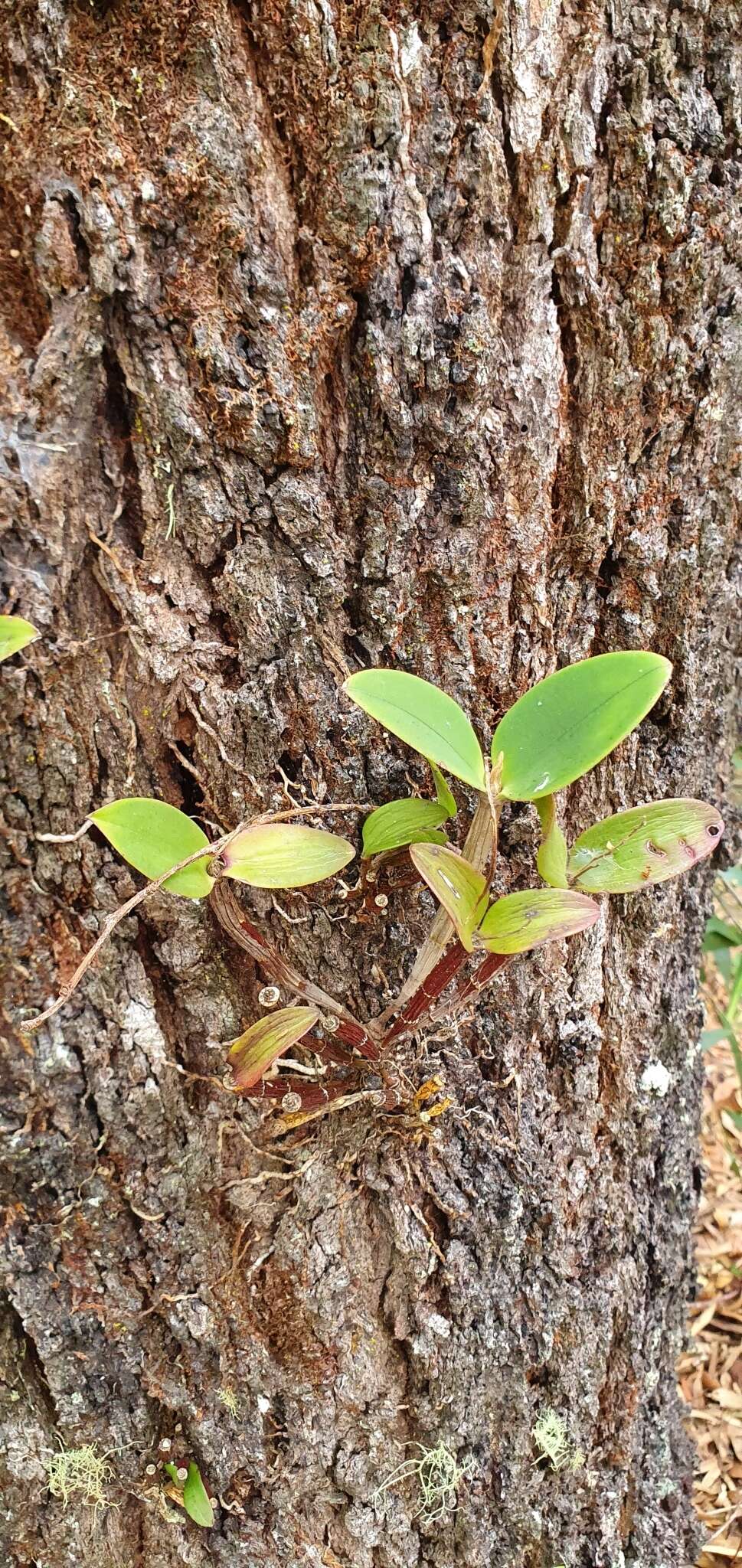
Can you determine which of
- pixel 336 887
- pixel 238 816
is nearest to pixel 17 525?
pixel 238 816

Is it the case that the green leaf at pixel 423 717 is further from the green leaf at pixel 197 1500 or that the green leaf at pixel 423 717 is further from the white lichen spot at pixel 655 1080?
the green leaf at pixel 197 1500

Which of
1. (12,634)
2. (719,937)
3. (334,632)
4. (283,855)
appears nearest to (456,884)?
(283,855)

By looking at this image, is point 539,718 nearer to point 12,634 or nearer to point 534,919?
point 534,919

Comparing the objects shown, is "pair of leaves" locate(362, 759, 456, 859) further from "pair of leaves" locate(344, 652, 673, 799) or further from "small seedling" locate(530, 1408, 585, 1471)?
"small seedling" locate(530, 1408, 585, 1471)

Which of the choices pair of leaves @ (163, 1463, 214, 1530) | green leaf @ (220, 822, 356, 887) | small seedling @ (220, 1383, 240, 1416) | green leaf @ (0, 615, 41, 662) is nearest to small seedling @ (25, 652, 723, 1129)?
green leaf @ (220, 822, 356, 887)

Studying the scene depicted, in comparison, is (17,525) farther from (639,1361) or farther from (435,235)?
(639,1361)
